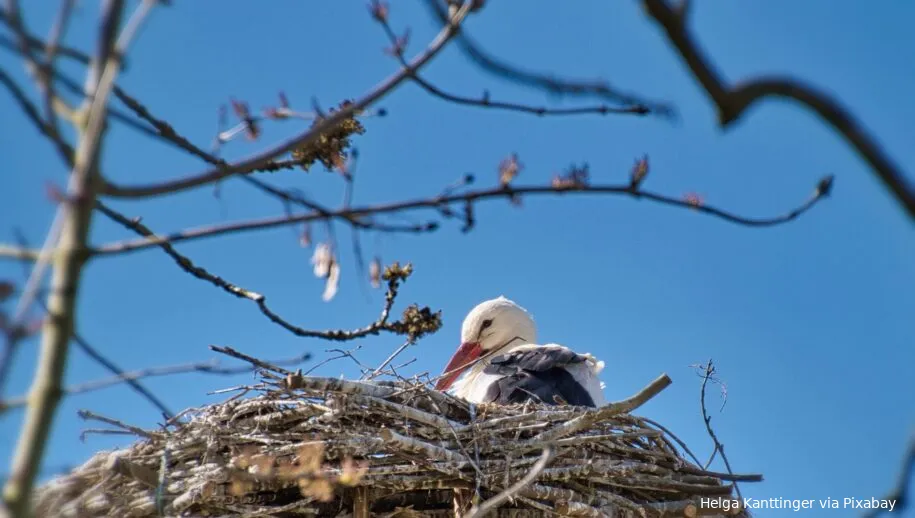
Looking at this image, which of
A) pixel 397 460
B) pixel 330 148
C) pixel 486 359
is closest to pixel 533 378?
pixel 486 359

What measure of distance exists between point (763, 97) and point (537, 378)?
408 cm

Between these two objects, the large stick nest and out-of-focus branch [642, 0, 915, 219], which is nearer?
out-of-focus branch [642, 0, 915, 219]

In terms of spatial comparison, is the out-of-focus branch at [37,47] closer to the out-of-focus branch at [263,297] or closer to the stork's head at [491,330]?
the out-of-focus branch at [263,297]

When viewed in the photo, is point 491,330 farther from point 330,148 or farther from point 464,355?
point 330,148

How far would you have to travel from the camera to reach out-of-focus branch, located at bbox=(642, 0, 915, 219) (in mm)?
1240

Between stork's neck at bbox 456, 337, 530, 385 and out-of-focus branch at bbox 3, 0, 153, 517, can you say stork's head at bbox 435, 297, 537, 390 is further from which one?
out-of-focus branch at bbox 3, 0, 153, 517

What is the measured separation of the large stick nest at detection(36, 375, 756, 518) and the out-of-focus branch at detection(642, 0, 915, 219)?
103 inches

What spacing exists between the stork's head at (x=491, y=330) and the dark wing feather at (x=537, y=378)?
3.64 ft

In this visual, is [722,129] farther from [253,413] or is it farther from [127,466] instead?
[253,413]

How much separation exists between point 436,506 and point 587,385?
4.63 feet

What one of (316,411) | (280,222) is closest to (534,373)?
(316,411)

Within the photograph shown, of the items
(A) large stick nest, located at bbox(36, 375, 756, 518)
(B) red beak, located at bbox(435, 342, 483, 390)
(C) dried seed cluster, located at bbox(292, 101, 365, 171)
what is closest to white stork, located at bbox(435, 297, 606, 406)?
(B) red beak, located at bbox(435, 342, 483, 390)

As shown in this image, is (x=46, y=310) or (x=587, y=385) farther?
(x=587, y=385)

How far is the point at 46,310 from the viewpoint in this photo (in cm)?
163
